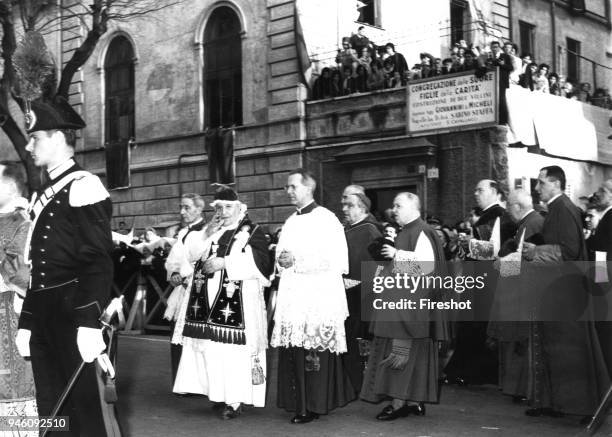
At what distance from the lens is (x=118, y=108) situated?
966 inches

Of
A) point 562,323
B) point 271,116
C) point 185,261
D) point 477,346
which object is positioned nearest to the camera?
point 562,323

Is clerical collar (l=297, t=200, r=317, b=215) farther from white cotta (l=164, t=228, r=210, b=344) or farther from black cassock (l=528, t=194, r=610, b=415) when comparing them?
black cassock (l=528, t=194, r=610, b=415)

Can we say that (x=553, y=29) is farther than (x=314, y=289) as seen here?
Yes

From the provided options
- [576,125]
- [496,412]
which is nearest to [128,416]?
[496,412]

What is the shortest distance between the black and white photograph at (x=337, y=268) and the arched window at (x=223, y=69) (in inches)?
53.8

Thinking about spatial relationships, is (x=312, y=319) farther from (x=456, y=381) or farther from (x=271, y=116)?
(x=271, y=116)

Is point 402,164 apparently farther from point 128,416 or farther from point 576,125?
point 128,416

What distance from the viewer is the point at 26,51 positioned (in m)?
7.39

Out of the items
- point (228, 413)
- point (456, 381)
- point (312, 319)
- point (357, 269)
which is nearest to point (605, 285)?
point (357, 269)

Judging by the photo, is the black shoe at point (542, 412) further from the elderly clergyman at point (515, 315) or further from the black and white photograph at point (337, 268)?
the elderly clergyman at point (515, 315)

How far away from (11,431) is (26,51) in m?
3.40

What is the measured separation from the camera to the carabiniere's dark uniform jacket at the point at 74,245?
180 inches

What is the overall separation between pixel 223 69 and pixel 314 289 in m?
15.1

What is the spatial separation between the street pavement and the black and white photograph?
39 millimetres
